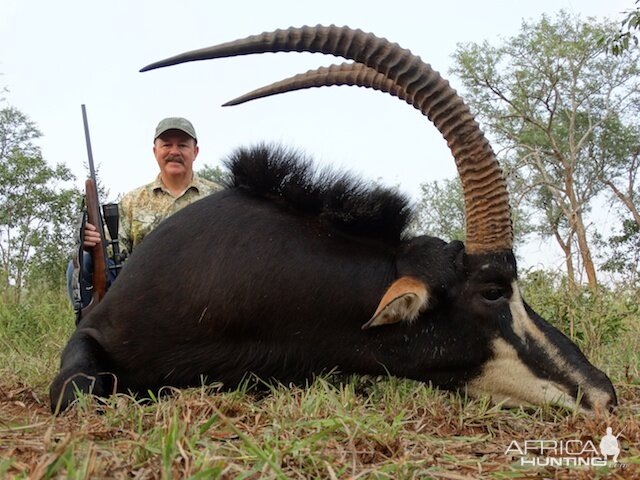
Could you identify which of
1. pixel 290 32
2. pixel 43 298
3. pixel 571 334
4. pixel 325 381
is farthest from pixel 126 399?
pixel 43 298

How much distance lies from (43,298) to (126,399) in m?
4.96

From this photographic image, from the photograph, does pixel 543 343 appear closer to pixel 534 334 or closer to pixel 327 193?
pixel 534 334

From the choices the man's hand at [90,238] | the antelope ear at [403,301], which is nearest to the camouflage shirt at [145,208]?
the man's hand at [90,238]

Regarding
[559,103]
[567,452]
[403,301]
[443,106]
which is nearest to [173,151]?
[443,106]

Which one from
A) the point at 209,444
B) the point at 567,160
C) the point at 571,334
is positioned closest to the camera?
the point at 209,444

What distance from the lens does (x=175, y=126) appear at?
5.87m

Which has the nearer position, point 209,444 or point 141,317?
point 209,444

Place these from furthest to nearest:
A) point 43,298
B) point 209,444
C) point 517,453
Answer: point 43,298 < point 517,453 < point 209,444

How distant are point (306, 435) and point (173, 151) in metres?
4.22

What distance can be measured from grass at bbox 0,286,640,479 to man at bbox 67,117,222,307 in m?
2.36

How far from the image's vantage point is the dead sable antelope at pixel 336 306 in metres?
3.07

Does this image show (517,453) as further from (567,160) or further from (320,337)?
(567,160)

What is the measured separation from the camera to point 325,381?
3041 mm

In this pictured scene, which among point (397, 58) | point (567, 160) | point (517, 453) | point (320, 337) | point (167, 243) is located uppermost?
point (567, 160)
